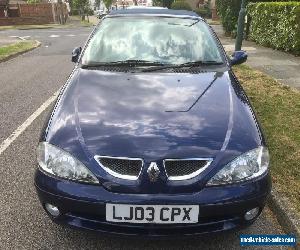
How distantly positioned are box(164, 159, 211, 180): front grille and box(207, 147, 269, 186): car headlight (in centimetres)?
11

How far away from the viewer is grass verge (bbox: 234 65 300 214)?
3.90 meters

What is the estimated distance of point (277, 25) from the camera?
13633 mm

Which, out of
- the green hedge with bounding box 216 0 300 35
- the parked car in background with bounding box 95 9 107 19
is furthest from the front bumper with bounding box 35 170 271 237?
the green hedge with bounding box 216 0 300 35

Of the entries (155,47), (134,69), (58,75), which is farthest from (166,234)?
(58,75)

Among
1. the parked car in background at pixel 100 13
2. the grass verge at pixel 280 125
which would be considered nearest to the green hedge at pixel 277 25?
the grass verge at pixel 280 125

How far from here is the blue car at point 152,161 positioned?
2646mm

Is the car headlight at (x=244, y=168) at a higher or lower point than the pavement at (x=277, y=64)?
higher

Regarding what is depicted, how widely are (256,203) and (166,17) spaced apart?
264cm

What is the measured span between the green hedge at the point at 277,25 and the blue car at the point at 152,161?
9580 mm

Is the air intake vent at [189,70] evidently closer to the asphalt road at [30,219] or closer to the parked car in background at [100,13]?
the asphalt road at [30,219]

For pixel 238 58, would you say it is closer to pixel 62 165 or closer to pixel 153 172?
pixel 153 172

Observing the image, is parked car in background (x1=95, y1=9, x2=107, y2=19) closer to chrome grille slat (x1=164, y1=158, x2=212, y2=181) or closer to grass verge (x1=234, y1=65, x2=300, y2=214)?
grass verge (x1=234, y1=65, x2=300, y2=214)

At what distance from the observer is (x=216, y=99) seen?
3.36 meters

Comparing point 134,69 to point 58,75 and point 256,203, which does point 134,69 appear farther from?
point 58,75
